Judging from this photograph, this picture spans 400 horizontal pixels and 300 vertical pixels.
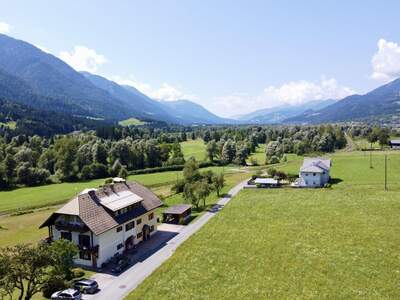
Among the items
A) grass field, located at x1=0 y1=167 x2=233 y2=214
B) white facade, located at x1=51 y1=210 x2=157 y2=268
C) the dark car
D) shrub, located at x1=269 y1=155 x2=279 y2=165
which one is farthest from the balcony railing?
→ shrub, located at x1=269 y1=155 x2=279 y2=165

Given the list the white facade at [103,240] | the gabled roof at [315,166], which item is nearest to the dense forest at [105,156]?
the gabled roof at [315,166]

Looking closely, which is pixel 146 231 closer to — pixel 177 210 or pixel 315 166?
pixel 177 210

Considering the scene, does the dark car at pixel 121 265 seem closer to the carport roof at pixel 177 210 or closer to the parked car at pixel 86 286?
the parked car at pixel 86 286

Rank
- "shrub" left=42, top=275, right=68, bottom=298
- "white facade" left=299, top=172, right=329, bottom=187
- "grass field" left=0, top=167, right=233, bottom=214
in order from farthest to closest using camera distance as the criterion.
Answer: "white facade" left=299, top=172, right=329, bottom=187
"grass field" left=0, top=167, right=233, bottom=214
"shrub" left=42, top=275, right=68, bottom=298

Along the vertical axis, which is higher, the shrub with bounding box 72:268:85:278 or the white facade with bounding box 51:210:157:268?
the white facade with bounding box 51:210:157:268

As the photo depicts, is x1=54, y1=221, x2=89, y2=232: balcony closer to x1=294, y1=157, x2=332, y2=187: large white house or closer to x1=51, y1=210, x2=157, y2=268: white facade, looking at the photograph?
x1=51, y1=210, x2=157, y2=268: white facade

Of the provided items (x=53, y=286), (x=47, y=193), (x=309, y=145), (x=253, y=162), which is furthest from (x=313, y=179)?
(x=309, y=145)

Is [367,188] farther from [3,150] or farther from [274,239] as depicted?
[3,150]
